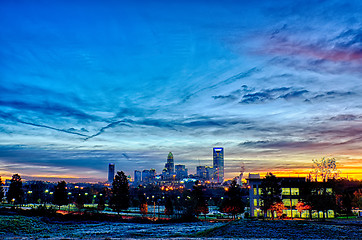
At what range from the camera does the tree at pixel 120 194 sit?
Answer: 3841 inches

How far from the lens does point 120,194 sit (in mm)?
99438

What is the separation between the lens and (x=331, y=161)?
120250 mm

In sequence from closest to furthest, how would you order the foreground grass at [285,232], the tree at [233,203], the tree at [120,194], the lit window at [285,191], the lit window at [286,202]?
1. the foreground grass at [285,232]
2. the tree at [233,203]
3. the tree at [120,194]
4. the lit window at [286,202]
5. the lit window at [285,191]

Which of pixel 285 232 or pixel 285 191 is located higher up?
pixel 285 191

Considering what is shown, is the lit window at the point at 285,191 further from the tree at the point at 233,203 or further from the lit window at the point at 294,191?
the tree at the point at 233,203

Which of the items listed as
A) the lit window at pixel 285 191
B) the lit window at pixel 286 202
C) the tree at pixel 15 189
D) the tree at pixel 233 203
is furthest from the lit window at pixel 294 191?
the tree at pixel 15 189

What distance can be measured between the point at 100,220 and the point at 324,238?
5669 centimetres

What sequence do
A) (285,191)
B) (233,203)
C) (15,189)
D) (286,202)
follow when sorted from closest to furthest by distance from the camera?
(233,203)
(286,202)
(285,191)
(15,189)

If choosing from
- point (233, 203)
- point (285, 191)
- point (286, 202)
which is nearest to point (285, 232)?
point (233, 203)

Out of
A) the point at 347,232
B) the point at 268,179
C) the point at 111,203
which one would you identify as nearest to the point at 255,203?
the point at 268,179

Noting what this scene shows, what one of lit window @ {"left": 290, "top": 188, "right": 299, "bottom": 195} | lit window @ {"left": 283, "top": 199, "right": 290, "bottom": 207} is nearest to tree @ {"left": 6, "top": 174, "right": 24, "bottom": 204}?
lit window @ {"left": 283, "top": 199, "right": 290, "bottom": 207}

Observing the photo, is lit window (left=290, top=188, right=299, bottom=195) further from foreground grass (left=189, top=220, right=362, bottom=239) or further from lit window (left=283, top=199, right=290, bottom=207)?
foreground grass (left=189, top=220, right=362, bottom=239)

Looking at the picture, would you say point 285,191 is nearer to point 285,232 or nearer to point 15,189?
point 285,232

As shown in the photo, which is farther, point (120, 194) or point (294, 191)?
point (294, 191)
